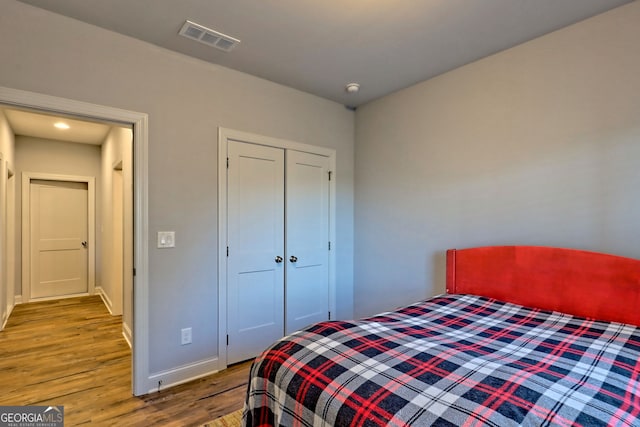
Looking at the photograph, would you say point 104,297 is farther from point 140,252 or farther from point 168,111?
point 168,111

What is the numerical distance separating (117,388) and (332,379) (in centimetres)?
218

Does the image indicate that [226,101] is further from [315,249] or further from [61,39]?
[315,249]

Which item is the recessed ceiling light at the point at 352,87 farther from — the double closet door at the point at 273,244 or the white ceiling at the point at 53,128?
the white ceiling at the point at 53,128

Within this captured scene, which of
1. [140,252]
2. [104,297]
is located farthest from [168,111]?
[104,297]

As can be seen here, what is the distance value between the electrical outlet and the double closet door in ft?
1.08

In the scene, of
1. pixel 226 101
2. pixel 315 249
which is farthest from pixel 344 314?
pixel 226 101

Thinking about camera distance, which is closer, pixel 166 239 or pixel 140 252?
pixel 140 252

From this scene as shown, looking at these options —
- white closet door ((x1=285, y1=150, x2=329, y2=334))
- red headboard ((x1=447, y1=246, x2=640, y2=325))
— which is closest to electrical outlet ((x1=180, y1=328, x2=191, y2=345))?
white closet door ((x1=285, y1=150, x2=329, y2=334))

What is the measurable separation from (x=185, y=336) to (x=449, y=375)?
211 cm

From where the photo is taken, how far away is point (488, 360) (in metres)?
1.24

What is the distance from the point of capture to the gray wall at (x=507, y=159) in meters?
1.92

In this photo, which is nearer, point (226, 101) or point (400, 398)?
point (400, 398)

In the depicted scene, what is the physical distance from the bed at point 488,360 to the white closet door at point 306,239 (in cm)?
143

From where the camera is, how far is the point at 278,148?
306 cm
